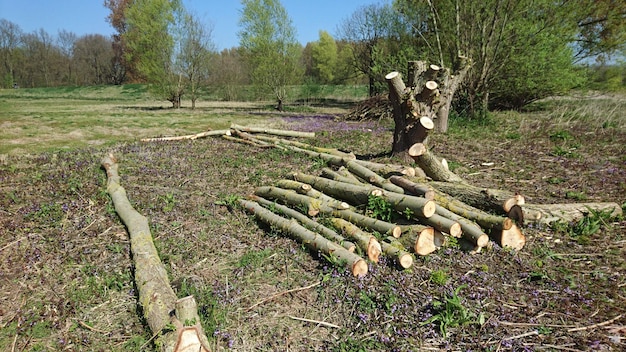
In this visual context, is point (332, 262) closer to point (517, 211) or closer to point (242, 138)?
point (517, 211)

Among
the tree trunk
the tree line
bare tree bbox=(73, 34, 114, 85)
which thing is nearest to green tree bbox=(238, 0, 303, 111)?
the tree line

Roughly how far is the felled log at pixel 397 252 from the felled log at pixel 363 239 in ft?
0.30

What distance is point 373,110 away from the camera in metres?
17.6

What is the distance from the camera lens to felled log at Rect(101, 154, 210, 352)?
2826 millimetres

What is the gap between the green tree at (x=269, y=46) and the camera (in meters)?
25.5

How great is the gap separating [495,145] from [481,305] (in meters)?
7.95

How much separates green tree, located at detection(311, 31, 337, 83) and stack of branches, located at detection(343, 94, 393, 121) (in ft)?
89.5

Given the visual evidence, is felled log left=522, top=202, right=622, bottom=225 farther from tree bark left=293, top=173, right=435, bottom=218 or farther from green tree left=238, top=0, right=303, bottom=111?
green tree left=238, top=0, right=303, bottom=111

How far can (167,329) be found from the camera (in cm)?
302

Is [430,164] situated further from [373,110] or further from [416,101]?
[373,110]

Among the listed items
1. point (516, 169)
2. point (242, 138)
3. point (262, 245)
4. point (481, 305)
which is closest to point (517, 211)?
point (481, 305)

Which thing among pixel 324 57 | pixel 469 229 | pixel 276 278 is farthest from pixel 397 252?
pixel 324 57

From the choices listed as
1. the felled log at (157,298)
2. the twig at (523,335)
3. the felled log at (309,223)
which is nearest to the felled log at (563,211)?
the twig at (523,335)

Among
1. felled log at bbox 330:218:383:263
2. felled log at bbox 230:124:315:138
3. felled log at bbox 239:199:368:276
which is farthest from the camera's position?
felled log at bbox 230:124:315:138
